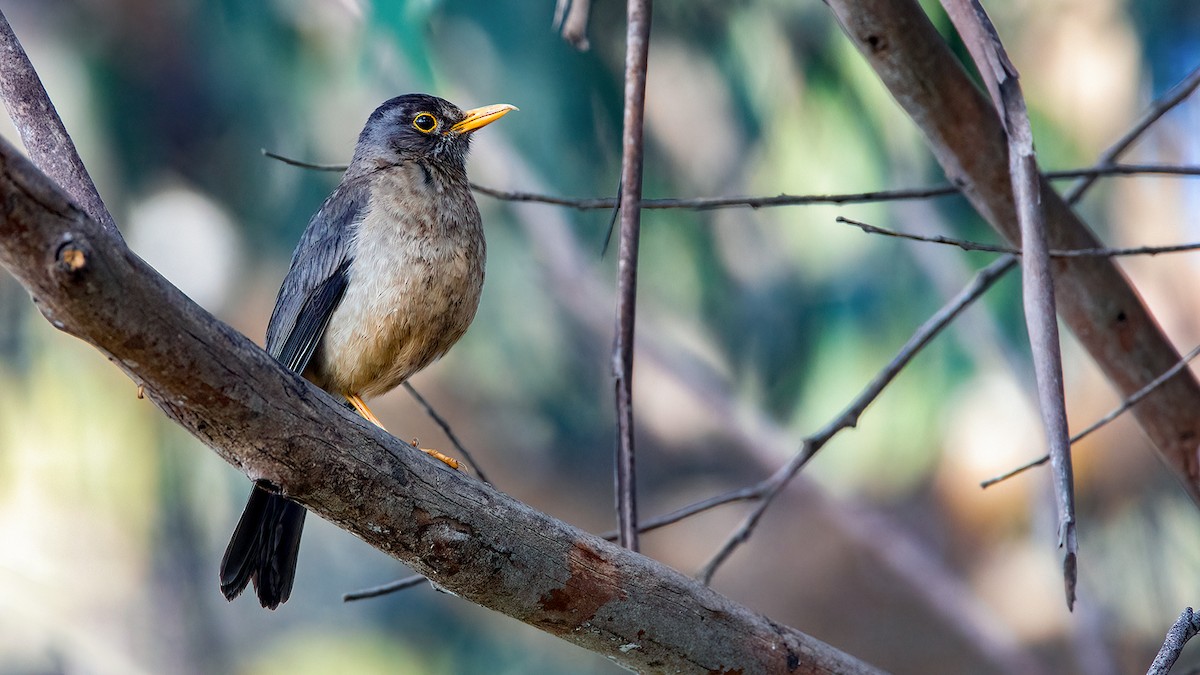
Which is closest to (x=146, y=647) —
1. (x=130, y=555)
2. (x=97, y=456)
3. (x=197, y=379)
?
(x=130, y=555)

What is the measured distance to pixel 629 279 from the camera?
228 centimetres

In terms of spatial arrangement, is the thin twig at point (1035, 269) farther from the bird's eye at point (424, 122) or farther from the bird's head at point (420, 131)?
the bird's eye at point (424, 122)

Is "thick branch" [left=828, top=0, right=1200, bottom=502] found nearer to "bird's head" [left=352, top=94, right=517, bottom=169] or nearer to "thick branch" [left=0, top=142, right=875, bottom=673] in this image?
"bird's head" [left=352, top=94, right=517, bottom=169]

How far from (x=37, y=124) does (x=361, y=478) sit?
35.6 inches

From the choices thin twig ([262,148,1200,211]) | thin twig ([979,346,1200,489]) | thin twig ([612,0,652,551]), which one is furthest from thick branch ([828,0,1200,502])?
thin twig ([612,0,652,551])

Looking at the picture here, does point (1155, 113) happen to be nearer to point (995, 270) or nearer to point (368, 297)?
point (995, 270)

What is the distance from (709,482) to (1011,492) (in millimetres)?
1433

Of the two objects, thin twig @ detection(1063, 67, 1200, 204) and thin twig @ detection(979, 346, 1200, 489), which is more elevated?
thin twig @ detection(1063, 67, 1200, 204)

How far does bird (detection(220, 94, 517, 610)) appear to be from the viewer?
246 cm

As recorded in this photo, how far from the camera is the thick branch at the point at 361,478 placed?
1.35 m

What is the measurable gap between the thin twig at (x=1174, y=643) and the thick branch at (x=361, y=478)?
61cm

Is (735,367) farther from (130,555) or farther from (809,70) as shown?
(130,555)

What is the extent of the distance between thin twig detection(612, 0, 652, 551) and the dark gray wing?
792 millimetres

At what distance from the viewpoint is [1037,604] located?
5.09m
